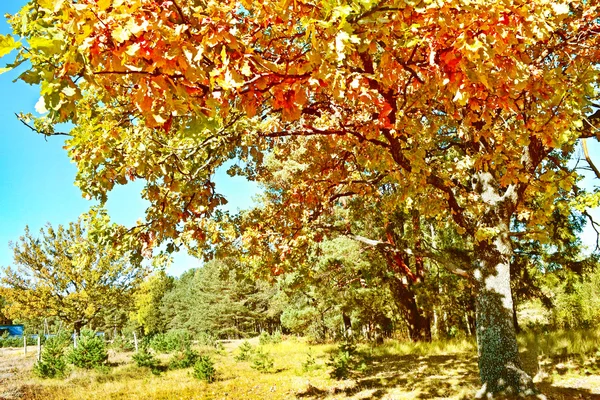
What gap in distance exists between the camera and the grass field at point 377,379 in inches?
328

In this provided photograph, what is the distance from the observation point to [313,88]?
2855 mm

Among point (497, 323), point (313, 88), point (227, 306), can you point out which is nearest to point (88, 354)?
point (497, 323)

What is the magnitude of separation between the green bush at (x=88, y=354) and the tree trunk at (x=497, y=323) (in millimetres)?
16165

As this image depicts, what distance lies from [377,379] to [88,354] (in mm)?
13648

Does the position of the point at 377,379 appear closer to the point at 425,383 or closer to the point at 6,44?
the point at 425,383

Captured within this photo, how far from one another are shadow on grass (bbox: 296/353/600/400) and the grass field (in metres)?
0.02

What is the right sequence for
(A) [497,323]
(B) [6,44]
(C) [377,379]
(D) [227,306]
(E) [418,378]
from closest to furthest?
(B) [6,44], (A) [497,323], (E) [418,378], (C) [377,379], (D) [227,306]

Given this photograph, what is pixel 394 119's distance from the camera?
5.05 metres

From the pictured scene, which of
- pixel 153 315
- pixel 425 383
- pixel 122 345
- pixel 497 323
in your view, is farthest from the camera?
pixel 153 315

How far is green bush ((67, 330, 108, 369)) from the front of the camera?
16953 mm

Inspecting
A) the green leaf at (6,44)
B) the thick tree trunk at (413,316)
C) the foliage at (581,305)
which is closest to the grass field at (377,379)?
the thick tree trunk at (413,316)

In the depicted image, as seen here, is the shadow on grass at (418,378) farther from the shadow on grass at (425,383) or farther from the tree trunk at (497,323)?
the tree trunk at (497,323)

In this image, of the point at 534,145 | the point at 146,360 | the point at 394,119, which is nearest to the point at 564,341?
the point at 534,145

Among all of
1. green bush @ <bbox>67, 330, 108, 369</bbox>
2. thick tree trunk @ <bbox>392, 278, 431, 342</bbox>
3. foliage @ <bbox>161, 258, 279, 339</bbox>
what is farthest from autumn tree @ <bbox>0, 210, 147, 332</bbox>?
foliage @ <bbox>161, 258, 279, 339</bbox>
